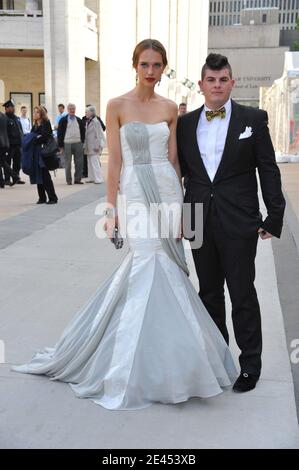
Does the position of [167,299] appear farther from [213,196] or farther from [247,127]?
[247,127]

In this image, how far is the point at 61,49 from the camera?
23.7m

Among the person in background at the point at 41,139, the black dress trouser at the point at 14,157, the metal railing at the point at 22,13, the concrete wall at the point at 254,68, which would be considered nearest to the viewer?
the person in background at the point at 41,139

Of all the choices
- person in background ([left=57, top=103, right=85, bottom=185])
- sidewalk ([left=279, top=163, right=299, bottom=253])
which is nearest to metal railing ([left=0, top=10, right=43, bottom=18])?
sidewalk ([left=279, top=163, right=299, bottom=253])

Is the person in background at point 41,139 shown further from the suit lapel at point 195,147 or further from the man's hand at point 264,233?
the man's hand at point 264,233

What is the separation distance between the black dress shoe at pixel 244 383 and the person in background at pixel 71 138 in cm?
1094

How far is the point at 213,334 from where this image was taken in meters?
3.28

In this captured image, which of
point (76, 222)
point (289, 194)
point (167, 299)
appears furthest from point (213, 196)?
point (289, 194)

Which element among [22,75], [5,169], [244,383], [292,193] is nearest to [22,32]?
[22,75]

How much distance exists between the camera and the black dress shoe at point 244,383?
3.27 m

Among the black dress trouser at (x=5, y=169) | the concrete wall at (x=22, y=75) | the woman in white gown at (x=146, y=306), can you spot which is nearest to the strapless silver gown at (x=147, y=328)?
the woman in white gown at (x=146, y=306)

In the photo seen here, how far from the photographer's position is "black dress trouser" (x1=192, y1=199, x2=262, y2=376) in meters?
3.18

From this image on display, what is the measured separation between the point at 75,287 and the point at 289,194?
7.82 m

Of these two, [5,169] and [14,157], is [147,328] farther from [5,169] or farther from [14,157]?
[14,157]

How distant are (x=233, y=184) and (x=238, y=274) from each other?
517 millimetres
